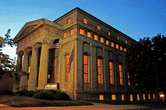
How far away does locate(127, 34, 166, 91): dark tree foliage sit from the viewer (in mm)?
28867

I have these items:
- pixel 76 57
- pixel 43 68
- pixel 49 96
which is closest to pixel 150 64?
pixel 76 57

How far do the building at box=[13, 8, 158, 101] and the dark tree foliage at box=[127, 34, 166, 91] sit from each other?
6952mm

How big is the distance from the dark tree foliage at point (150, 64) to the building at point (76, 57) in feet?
22.8

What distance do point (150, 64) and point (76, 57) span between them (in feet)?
49.2

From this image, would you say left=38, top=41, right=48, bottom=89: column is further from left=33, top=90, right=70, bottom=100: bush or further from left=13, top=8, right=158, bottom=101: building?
left=33, top=90, right=70, bottom=100: bush

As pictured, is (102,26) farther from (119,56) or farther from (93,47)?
(119,56)

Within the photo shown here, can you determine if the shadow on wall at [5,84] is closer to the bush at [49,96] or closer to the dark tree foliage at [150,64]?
the bush at [49,96]

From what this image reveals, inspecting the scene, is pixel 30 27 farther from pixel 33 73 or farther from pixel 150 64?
pixel 150 64

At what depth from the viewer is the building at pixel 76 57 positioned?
29.4 metres

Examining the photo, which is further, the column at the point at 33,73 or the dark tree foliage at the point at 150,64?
the column at the point at 33,73

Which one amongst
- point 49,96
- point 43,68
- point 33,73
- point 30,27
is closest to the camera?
point 49,96

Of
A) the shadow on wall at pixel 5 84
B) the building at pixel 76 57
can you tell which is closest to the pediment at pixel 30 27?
the building at pixel 76 57

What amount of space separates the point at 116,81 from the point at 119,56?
26.2 feet

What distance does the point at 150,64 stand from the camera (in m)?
29.5
